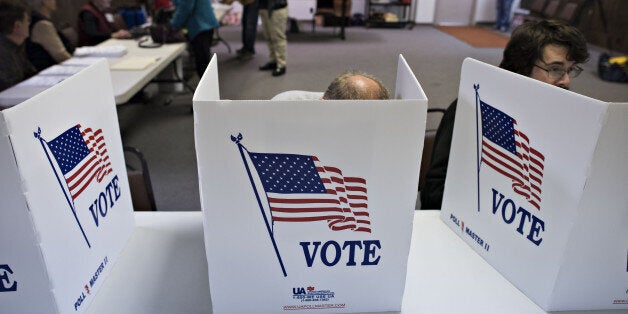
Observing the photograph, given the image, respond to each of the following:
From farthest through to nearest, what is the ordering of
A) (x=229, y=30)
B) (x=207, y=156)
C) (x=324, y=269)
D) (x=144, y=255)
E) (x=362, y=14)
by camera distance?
(x=362, y=14), (x=229, y=30), (x=144, y=255), (x=324, y=269), (x=207, y=156)

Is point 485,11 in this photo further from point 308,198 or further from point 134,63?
point 308,198

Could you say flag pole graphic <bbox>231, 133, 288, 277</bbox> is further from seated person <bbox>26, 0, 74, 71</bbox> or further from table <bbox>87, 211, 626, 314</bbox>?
seated person <bbox>26, 0, 74, 71</bbox>

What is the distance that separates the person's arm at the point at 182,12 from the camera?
12.3ft

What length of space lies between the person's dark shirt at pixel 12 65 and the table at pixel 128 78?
25 centimetres

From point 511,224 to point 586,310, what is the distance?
21cm

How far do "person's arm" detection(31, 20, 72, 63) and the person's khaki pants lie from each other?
242 centimetres

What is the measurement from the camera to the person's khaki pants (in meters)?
4.95

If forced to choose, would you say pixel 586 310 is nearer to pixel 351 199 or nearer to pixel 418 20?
pixel 351 199

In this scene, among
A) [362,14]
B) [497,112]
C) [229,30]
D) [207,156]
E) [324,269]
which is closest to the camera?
[207,156]

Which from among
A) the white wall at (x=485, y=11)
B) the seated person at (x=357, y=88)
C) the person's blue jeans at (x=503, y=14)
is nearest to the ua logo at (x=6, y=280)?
the seated person at (x=357, y=88)

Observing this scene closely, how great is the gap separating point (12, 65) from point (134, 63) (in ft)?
2.28

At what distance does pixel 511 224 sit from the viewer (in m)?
0.89

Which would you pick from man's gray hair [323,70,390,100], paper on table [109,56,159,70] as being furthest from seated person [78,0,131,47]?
man's gray hair [323,70,390,100]

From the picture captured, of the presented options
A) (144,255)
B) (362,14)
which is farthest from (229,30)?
(144,255)
